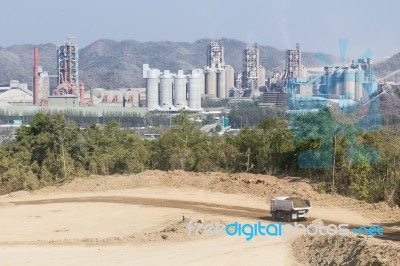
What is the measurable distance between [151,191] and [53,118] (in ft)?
22.8

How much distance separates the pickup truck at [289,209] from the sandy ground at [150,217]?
1.96 ft

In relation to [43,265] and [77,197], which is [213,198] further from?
[43,265]

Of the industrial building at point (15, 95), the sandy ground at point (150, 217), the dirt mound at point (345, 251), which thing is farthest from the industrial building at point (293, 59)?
the dirt mound at point (345, 251)

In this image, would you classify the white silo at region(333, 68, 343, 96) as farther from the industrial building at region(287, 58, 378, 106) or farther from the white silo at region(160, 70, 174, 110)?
the white silo at region(160, 70, 174, 110)

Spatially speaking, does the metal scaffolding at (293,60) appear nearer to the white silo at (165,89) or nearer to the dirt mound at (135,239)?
the white silo at (165,89)

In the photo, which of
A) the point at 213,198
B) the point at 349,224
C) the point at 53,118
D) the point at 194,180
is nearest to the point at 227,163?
the point at 194,180

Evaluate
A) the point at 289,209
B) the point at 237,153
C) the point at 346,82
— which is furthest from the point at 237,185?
the point at 346,82

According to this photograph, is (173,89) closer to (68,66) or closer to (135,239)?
(68,66)

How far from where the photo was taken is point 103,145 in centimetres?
2834

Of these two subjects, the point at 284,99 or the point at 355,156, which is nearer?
the point at 355,156

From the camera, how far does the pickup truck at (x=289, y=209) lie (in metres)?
15.4

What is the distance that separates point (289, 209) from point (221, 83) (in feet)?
401

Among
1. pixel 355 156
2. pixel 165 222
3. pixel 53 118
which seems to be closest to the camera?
pixel 165 222

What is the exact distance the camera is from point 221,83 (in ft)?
450
